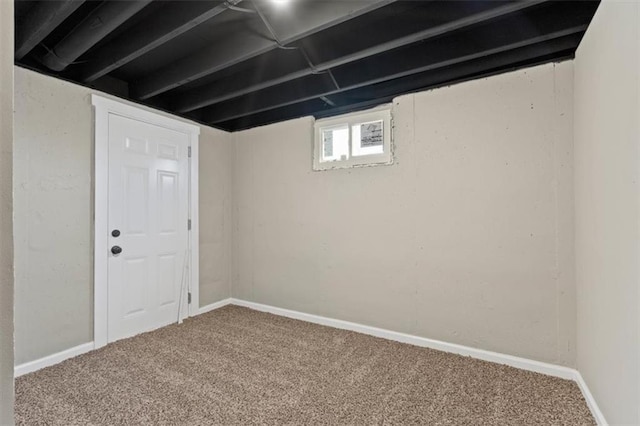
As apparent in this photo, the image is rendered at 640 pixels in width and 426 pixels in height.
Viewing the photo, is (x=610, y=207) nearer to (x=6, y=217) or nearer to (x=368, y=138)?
(x=368, y=138)

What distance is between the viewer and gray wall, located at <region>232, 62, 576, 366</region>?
2.20 meters

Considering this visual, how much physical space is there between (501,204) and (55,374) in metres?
3.50

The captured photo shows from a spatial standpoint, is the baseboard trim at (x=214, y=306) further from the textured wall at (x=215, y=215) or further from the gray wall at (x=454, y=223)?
the gray wall at (x=454, y=223)

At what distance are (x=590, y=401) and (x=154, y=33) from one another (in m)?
3.48

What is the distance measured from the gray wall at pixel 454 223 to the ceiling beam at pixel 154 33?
5.46 feet

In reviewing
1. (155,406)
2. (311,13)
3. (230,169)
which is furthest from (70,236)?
(311,13)

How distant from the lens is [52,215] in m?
2.39

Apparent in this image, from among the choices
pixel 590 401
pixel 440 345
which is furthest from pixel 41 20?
pixel 590 401

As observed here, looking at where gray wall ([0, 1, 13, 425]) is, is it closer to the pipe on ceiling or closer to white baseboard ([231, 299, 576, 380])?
the pipe on ceiling

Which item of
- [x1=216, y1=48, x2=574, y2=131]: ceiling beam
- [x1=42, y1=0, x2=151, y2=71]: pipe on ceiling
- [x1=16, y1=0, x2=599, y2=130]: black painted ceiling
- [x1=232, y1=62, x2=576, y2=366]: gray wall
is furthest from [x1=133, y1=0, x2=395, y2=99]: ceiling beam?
[x1=232, y1=62, x2=576, y2=366]: gray wall

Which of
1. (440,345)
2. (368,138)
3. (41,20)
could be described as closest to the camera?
(41,20)

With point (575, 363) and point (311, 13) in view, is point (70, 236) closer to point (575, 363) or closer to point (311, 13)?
point (311, 13)

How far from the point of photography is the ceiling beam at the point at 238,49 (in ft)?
5.84

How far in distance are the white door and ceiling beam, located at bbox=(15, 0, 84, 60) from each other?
0.87 m
